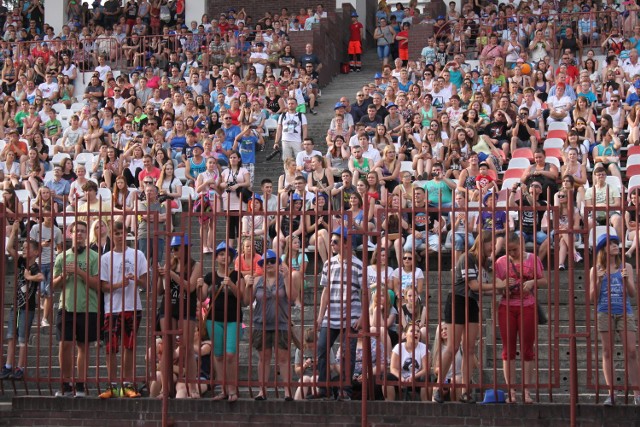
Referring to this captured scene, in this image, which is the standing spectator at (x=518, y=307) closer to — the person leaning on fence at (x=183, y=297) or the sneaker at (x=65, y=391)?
the person leaning on fence at (x=183, y=297)

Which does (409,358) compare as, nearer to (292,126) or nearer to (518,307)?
(518,307)

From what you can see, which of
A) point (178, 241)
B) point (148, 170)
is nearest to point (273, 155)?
point (148, 170)

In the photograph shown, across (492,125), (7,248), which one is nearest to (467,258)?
(7,248)

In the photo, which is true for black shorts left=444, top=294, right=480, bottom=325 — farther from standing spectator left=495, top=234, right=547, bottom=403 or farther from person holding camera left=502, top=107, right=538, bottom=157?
person holding camera left=502, top=107, right=538, bottom=157

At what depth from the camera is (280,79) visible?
26281 millimetres

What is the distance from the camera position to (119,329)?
13.2 m

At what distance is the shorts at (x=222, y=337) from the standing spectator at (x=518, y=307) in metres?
2.63

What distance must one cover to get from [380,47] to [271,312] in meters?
18.4

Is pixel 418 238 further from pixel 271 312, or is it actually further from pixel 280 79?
pixel 280 79

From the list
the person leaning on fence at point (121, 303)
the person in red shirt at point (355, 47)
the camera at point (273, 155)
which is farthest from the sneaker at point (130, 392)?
the person in red shirt at point (355, 47)

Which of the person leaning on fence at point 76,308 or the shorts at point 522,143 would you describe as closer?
the person leaning on fence at point 76,308

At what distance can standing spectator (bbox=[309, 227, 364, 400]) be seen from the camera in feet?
39.9

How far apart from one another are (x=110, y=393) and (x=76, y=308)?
3.08ft

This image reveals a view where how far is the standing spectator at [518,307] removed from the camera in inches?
470
